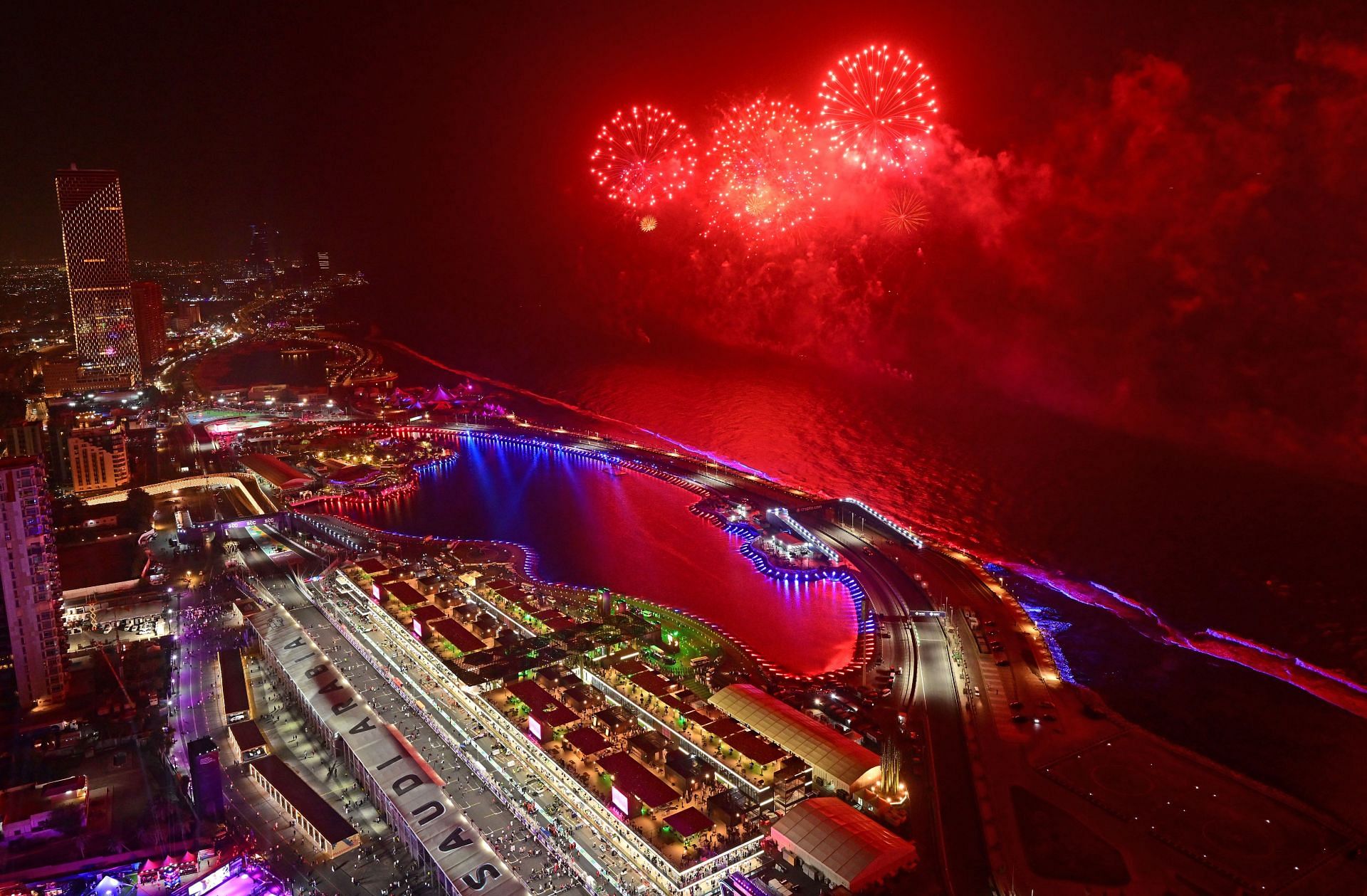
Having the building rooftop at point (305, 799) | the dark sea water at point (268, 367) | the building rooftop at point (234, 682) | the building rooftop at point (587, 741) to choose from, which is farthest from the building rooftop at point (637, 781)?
the dark sea water at point (268, 367)

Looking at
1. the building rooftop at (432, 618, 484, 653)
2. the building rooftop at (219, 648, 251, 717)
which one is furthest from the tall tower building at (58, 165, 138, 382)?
the building rooftop at (432, 618, 484, 653)

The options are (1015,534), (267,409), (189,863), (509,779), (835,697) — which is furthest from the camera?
(267,409)

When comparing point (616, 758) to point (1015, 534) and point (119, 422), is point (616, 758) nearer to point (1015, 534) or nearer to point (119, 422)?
point (1015, 534)

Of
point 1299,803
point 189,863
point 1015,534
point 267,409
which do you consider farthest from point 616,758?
point 267,409

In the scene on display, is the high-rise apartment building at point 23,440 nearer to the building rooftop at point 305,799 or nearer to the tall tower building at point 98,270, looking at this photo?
the building rooftop at point 305,799

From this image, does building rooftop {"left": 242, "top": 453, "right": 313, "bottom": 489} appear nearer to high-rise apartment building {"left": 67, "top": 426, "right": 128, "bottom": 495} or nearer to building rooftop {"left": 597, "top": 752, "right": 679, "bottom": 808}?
high-rise apartment building {"left": 67, "top": 426, "right": 128, "bottom": 495}

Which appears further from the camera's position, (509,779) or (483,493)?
(483,493)
